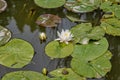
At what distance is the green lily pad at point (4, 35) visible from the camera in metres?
2.82

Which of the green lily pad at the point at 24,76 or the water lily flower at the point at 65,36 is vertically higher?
the water lily flower at the point at 65,36

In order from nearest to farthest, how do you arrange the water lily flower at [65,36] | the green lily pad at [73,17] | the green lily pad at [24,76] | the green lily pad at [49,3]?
the green lily pad at [24,76]
the water lily flower at [65,36]
the green lily pad at [73,17]
the green lily pad at [49,3]

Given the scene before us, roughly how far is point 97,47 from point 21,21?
88cm

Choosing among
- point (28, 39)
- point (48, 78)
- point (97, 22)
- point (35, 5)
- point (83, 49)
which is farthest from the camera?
point (35, 5)

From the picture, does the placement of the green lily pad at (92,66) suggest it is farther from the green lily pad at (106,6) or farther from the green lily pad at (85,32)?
the green lily pad at (106,6)

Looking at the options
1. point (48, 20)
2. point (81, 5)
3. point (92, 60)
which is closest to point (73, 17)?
point (81, 5)

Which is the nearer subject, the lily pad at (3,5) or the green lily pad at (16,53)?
the green lily pad at (16,53)

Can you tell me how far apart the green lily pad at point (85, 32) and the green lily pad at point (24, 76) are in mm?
555

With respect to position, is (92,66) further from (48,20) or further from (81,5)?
(81,5)

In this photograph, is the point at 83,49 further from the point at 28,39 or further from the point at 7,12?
the point at 7,12

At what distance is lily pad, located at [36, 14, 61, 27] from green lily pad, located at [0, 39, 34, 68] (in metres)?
0.35

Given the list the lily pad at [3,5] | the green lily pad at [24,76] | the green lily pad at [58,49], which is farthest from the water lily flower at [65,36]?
the lily pad at [3,5]

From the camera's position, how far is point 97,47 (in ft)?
9.11

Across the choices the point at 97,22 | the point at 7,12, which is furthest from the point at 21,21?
the point at 97,22
